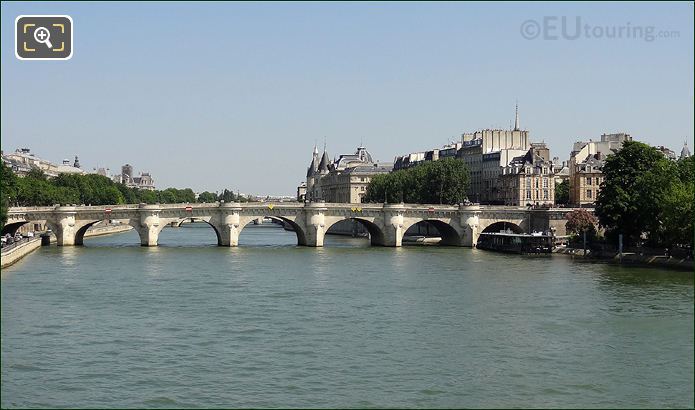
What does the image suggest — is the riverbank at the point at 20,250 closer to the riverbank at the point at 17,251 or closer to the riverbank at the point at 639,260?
the riverbank at the point at 17,251

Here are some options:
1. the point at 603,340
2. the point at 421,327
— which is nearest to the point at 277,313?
the point at 421,327

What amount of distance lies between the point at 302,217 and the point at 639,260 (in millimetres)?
28371

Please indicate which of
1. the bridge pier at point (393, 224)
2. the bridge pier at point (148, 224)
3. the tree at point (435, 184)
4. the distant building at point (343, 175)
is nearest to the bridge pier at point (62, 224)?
the bridge pier at point (148, 224)

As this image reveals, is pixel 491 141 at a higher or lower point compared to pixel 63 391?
higher

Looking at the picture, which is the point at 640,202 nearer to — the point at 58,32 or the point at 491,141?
the point at 58,32

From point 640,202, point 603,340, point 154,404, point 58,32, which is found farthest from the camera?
point 640,202

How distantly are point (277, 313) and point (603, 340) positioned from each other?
1115 cm

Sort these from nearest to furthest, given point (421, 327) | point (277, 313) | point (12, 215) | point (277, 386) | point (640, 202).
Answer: point (277, 386) → point (421, 327) → point (277, 313) → point (640, 202) → point (12, 215)

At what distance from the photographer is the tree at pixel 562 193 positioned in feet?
331

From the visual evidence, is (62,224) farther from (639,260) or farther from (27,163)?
(27,163)

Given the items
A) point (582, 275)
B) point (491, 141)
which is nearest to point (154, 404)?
point (582, 275)

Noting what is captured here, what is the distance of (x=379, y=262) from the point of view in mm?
57312

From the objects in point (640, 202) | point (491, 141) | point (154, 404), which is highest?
point (491, 141)

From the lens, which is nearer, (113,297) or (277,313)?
(277,313)
